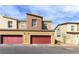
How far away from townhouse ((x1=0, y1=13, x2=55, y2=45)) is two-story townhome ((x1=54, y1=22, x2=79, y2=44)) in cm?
10

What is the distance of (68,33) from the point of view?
7883mm

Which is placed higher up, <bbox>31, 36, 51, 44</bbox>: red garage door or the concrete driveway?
<bbox>31, 36, 51, 44</bbox>: red garage door

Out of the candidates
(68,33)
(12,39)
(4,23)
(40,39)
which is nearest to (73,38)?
(68,33)

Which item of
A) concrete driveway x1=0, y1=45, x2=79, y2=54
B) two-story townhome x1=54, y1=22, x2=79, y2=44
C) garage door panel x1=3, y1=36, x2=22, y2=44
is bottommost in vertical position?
concrete driveway x1=0, y1=45, x2=79, y2=54

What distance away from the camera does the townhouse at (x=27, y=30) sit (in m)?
7.89

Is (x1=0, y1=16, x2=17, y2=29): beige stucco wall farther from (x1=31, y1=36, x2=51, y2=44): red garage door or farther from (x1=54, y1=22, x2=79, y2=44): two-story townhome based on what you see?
(x1=54, y1=22, x2=79, y2=44): two-story townhome

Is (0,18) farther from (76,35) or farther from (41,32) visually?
(76,35)

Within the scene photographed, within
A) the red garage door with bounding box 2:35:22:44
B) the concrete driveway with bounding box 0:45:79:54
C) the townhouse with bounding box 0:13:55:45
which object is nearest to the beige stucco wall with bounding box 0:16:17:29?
the townhouse with bounding box 0:13:55:45

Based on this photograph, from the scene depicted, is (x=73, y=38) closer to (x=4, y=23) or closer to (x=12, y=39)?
(x=12, y=39)

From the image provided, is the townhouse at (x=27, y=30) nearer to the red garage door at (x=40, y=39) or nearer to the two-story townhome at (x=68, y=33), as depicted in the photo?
the red garage door at (x=40, y=39)

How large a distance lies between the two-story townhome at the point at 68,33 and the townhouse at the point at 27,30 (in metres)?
0.10

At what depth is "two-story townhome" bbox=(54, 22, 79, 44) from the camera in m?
7.87

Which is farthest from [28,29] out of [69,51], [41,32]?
[69,51]

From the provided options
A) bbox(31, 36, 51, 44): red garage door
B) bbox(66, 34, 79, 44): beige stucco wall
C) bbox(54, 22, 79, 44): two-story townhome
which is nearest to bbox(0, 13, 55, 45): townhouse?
bbox(31, 36, 51, 44): red garage door
